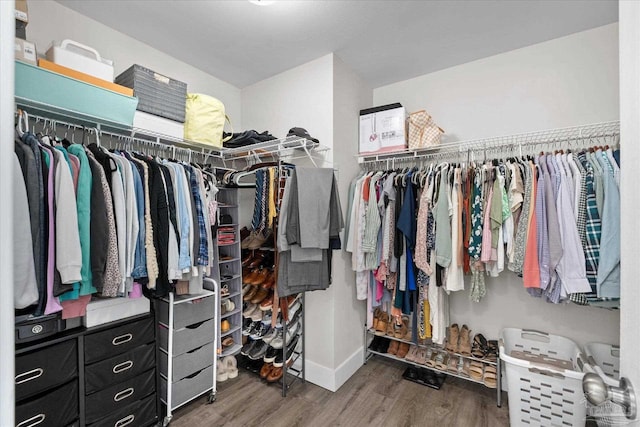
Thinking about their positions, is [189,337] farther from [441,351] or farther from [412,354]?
[441,351]

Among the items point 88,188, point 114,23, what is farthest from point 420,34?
point 88,188

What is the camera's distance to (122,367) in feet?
5.11

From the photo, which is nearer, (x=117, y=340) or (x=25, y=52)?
(x=25, y=52)

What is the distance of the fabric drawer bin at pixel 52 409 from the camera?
48.2 inches

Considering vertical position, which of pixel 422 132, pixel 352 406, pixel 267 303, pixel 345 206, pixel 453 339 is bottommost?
pixel 352 406

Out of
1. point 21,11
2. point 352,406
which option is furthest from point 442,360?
point 21,11

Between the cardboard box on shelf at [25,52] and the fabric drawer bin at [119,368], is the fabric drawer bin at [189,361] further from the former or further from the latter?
the cardboard box on shelf at [25,52]

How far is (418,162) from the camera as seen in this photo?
260cm

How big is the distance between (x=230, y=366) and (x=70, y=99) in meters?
2.10

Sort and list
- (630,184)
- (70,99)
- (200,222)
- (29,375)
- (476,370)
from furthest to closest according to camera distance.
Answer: (476,370)
(200,222)
(70,99)
(29,375)
(630,184)

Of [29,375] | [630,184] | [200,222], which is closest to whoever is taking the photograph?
[630,184]

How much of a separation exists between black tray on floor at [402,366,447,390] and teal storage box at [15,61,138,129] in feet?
8.80

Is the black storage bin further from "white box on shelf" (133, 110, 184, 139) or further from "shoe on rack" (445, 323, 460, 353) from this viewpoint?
"shoe on rack" (445, 323, 460, 353)

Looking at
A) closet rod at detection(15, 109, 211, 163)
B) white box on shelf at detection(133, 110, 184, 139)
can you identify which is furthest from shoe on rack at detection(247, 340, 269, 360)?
white box on shelf at detection(133, 110, 184, 139)
